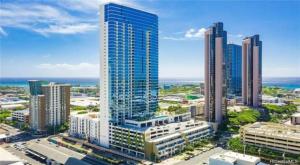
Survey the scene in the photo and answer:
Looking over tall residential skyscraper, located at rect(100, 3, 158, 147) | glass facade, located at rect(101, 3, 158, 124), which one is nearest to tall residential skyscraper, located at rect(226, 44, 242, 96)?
glass facade, located at rect(101, 3, 158, 124)

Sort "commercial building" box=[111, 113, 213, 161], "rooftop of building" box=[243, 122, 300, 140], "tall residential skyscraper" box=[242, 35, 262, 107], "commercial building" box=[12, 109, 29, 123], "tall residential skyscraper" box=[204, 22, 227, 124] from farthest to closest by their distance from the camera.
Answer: "tall residential skyscraper" box=[242, 35, 262, 107], "commercial building" box=[12, 109, 29, 123], "tall residential skyscraper" box=[204, 22, 227, 124], "rooftop of building" box=[243, 122, 300, 140], "commercial building" box=[111, 113, 213, 161]

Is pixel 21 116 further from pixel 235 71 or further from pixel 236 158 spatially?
pixel 235 71

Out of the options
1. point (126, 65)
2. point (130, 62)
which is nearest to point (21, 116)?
point (126, 65)

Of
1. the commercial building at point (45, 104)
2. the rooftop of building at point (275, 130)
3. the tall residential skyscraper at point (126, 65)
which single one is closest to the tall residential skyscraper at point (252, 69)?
the rooftop of building at point (275, 130)

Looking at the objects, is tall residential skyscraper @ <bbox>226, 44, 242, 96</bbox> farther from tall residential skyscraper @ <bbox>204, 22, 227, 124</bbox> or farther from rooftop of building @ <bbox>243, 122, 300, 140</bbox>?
rooftop of building @ <bbox>243, 122, 300, 140</bbox>

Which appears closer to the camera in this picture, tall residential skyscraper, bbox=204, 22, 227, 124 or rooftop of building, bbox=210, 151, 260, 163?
rooftop of building, bbox=210, 151, 260, 163
